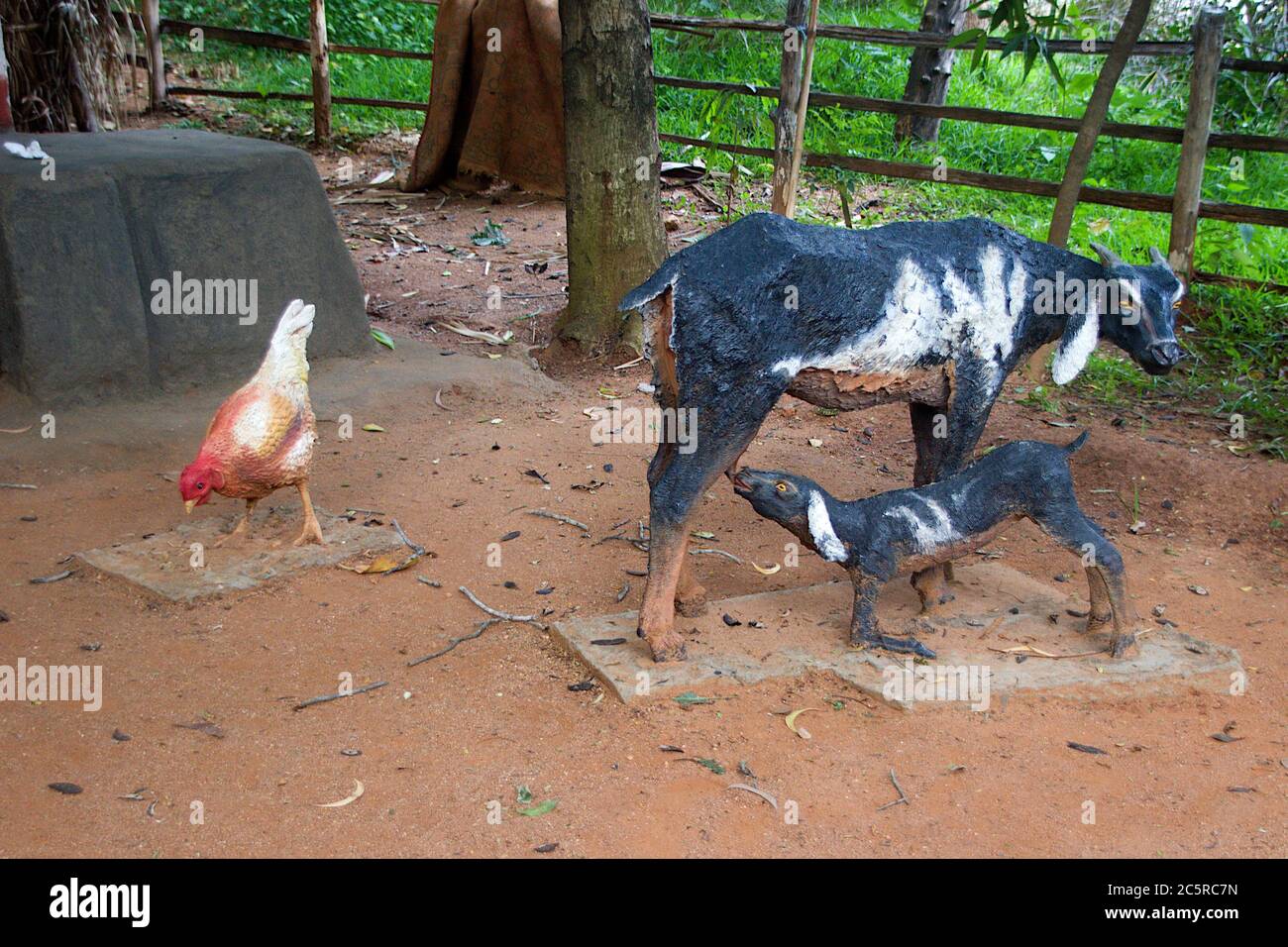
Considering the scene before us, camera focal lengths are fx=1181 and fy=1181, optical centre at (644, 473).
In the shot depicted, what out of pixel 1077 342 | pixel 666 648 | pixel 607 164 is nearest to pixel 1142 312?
pixel 1077 342

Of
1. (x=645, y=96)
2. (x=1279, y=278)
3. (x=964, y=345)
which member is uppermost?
(x=645, y=96)

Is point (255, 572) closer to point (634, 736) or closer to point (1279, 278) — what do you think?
point (634, 736)

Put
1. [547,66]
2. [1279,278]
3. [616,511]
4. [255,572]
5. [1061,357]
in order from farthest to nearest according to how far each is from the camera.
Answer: [547,66] < [1279,278] < [616,511] < [255,572] < [1061,357]

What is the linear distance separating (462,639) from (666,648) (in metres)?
0.82

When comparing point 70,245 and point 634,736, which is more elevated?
point 70,245

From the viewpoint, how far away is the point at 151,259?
249 inches

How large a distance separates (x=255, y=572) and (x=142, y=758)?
4.05ft

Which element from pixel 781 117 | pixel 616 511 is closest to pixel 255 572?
pixel 616 511

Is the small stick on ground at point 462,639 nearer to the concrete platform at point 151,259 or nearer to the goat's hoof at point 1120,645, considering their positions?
the goat's hoof at point 1120,645

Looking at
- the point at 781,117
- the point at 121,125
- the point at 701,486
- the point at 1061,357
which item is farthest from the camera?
the point at 121,125

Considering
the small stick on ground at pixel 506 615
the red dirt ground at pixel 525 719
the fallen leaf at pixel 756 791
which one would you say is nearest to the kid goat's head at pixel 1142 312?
the red dirt ground at pixel 525 719

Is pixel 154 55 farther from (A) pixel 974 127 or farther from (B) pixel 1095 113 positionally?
(B) pixel 1095 113

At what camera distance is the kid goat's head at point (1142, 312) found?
4102mm

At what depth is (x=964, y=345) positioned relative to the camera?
401 cm
